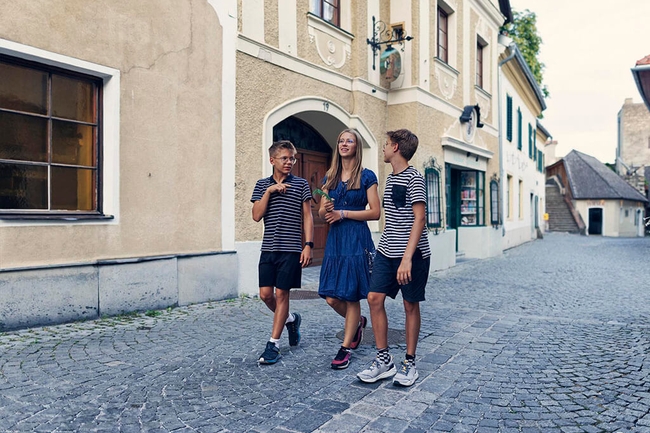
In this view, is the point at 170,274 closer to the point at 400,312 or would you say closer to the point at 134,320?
the point at 134,320

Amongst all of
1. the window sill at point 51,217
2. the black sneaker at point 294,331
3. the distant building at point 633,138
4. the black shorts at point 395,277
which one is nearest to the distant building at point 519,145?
the window sill at point 51,217

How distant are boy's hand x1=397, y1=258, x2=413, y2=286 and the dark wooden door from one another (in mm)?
6722

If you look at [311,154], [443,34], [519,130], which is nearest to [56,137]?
[311,154]

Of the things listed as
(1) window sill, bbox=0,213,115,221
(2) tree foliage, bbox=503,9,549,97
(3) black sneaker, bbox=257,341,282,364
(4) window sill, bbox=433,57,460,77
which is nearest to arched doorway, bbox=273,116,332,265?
(4) window sill, bbox=433,57,460,77

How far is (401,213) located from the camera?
386 centimetres

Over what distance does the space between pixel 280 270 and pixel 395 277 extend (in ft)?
3.18

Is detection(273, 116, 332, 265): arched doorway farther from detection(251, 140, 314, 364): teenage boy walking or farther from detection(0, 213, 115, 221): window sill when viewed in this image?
detection(251, 140, 314, 364): teenage boy walking

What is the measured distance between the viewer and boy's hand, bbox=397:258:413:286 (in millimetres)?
3715

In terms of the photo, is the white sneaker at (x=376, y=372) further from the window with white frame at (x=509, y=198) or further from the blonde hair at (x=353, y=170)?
the window with white frame at (x=509, y=198)

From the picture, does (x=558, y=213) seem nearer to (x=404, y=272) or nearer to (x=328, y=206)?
(x=328, y=206)

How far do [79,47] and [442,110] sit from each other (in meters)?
8.61

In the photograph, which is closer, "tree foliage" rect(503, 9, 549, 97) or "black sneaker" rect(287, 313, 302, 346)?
"black sneaker" rect(287, 313, 302, 346)

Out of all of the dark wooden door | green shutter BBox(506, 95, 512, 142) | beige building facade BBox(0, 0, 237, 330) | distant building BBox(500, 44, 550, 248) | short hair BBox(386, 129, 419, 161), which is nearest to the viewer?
short hair BBox(386, 129, 419, 161)

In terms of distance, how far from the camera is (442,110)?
41.4 feet
